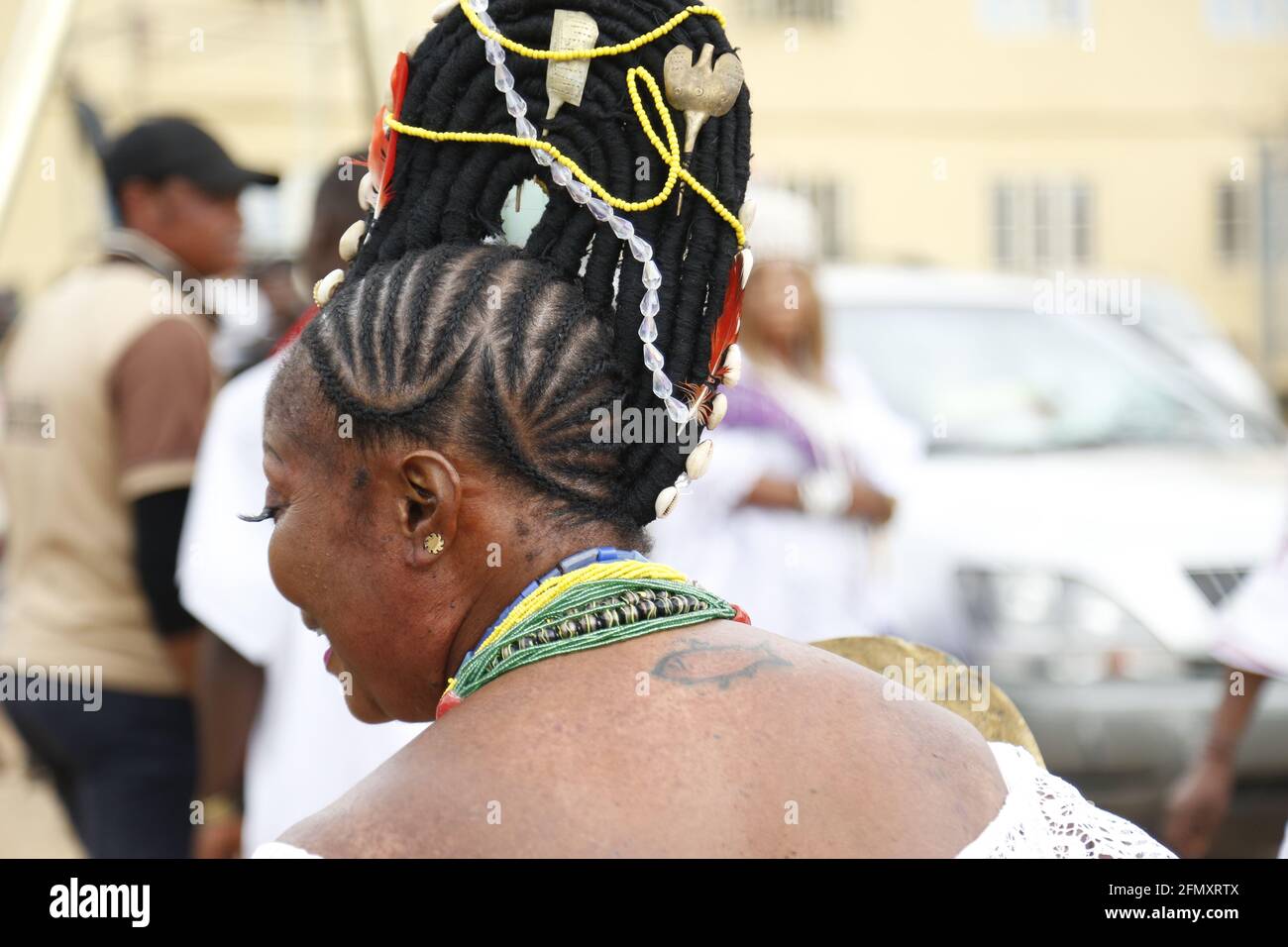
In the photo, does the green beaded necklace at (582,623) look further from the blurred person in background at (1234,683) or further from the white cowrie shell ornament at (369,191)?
the blurred person in background at (1234,683)

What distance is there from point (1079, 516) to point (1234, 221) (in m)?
20.9

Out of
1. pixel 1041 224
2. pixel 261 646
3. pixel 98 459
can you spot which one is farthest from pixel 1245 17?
pixel 261 646

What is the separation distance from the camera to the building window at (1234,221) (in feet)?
78.4

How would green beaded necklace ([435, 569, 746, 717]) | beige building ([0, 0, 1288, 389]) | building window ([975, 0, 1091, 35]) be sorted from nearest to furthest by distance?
green beaded necklace ([435, 569, 746, 717]) → beige building ([0, 0, 1288, 389]) → building window ([975, 0, 1091, 35])

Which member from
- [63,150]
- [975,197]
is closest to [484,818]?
[63,150]

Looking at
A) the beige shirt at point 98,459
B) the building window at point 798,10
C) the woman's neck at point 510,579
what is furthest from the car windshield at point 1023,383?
the building window at point 798,10

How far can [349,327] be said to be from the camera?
5.31ft

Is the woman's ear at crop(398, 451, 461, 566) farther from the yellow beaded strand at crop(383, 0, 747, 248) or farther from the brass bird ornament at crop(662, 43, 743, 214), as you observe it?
the brass bird ornament at crop(662, 43, 743, 214)

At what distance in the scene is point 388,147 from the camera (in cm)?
182

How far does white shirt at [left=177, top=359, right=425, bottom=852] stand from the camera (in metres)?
2.98

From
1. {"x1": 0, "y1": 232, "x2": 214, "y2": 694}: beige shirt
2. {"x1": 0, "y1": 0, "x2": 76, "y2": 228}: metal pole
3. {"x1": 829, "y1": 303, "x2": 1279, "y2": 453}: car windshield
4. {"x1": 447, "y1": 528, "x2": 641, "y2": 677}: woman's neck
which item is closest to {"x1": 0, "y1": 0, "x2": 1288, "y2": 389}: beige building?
{"x1": 829, "y1": 303, "x2": 1279, "y2": 453}: car windshield

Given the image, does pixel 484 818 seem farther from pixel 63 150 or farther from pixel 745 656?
pixel 63 150

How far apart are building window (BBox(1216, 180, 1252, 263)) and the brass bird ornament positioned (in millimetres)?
24038

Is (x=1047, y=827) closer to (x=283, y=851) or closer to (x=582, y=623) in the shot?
(x=582, y=623)
